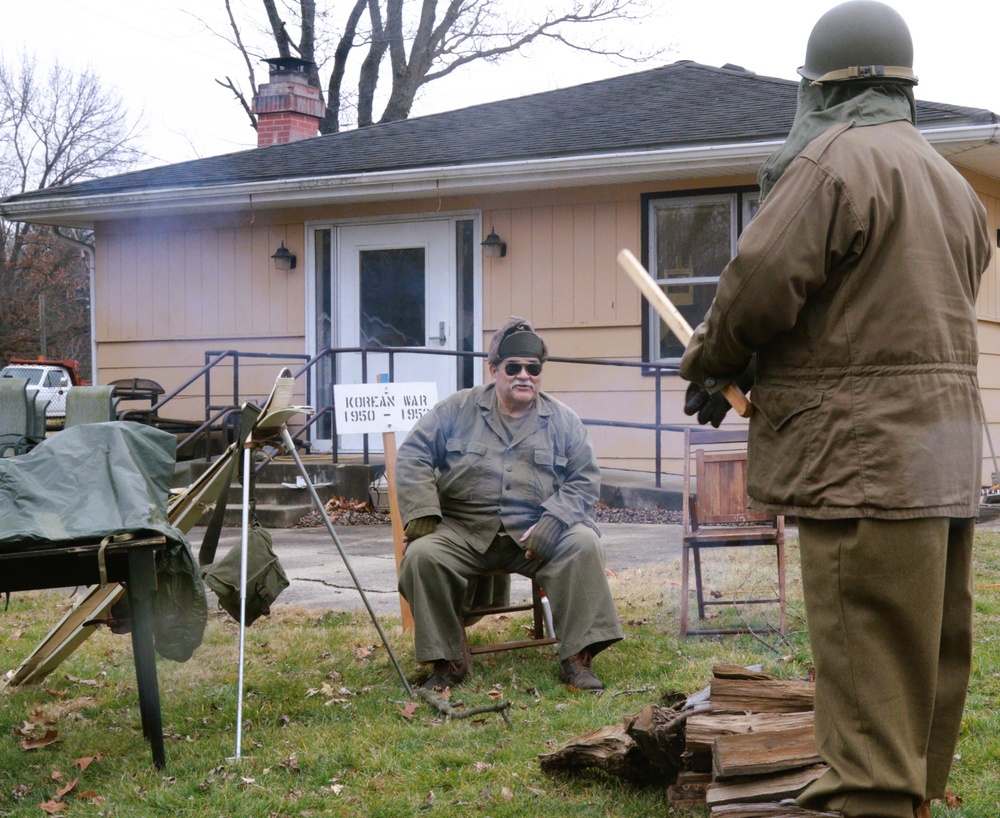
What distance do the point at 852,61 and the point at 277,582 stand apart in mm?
3036

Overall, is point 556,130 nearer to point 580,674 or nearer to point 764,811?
point 580,674

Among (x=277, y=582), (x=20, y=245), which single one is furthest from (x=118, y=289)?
(x=20, y=245)

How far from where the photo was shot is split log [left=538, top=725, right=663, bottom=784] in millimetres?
3543

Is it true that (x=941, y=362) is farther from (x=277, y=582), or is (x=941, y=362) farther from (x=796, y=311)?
(x=277, y=582)

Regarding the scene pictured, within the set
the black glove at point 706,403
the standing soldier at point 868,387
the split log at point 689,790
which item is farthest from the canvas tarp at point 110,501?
the standing soldier at point 868,387

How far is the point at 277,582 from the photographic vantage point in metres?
4.65

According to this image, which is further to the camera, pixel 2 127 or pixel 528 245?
pixel 2 127

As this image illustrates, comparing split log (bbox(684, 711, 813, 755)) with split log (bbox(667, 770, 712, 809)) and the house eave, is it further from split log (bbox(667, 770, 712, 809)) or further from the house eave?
the house eave

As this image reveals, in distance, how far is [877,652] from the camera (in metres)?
2.53

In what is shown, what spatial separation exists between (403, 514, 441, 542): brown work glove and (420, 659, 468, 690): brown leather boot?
0.55m

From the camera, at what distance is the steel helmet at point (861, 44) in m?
2.62

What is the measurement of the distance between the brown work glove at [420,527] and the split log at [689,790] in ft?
6.28

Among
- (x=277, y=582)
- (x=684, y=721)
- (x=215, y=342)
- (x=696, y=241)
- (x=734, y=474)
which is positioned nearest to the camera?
(x=684, y=721)

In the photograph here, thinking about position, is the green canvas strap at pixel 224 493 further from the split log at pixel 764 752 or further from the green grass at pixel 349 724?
the split log at pixel 764 752
